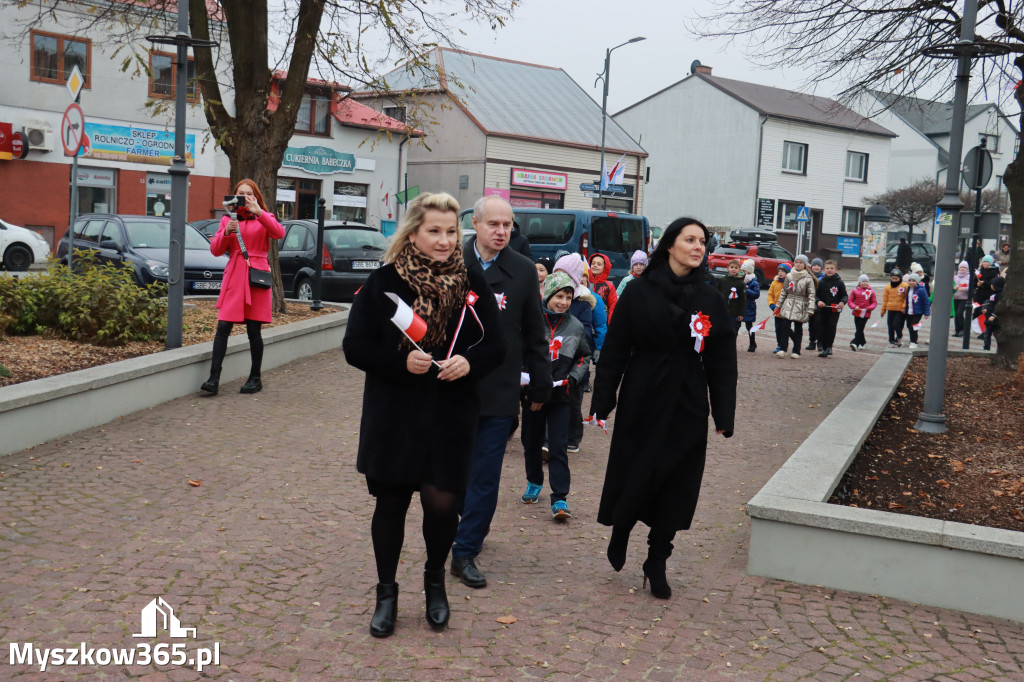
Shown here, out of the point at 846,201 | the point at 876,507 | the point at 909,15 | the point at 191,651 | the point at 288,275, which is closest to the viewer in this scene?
the point at 191,651

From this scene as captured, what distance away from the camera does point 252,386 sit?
9266mm

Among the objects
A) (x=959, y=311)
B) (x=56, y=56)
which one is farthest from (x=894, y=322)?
(x=56, y=56)

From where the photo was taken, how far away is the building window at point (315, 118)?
35562 millimetres

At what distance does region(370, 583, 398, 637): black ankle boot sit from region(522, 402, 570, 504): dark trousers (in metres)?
1.97

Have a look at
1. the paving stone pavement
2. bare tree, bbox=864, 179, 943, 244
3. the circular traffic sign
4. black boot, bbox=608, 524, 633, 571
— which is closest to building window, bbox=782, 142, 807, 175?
bare tree, bbox=864, 179, 943, 244

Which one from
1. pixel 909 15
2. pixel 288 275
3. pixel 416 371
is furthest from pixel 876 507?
pixel 288 275

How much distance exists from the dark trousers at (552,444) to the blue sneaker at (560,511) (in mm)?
28

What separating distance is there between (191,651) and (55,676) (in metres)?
0.49

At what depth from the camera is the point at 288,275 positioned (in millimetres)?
17844

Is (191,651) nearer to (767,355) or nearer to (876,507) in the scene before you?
(876,507)

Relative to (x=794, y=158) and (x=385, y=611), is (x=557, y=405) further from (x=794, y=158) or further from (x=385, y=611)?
(x=794, y=158)

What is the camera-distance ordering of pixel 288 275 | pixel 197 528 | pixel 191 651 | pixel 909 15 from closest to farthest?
pixel 191 651, pixel 197 528, pixel 909 15, pixel 288 275

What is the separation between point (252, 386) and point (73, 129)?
489cm

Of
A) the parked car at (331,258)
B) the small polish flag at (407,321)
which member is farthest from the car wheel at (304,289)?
the small polish flag at (407,321)
